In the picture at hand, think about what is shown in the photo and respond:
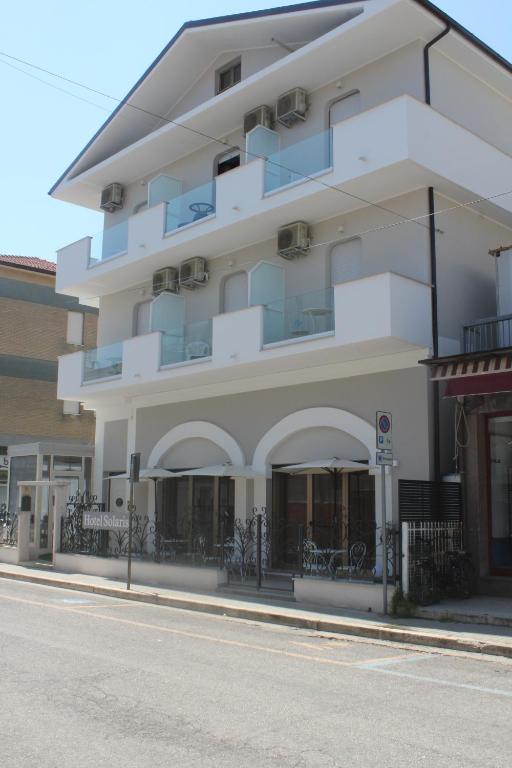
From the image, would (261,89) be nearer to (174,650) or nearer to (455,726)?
(174,650)

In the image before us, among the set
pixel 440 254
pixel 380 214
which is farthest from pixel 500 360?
pixel 380 214

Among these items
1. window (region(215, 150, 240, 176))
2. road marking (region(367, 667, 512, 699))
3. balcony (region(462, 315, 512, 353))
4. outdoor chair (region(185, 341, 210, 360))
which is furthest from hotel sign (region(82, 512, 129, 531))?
road marking (region(367, 667, 512, 699))

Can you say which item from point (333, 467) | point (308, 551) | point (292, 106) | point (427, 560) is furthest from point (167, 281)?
point (427, 560)

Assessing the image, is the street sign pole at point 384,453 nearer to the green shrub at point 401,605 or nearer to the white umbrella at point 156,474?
the green shrub at point 401,605

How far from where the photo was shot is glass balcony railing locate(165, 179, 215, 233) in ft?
65.5

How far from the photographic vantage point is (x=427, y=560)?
45.0 feet

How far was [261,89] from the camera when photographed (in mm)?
19375

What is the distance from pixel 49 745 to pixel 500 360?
10.0 m

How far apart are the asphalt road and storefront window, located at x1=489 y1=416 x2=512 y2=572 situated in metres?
4.51

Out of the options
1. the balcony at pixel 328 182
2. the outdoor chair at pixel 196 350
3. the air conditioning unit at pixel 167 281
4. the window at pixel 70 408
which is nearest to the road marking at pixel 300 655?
the outdoor chair at pixel 196 350

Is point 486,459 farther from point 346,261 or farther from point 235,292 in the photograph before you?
point 235,292

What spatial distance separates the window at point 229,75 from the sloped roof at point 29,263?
16.4 metres

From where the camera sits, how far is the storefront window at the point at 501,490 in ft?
48.6

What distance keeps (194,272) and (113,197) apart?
559 centimetres
